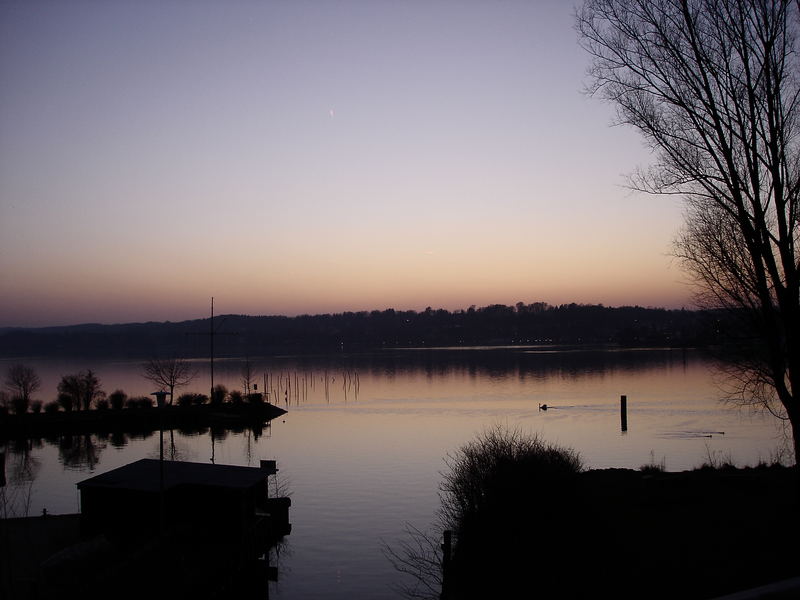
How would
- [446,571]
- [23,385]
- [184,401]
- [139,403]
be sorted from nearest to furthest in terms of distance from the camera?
[446,571] < [139,403] < [184,401] < [23,385]

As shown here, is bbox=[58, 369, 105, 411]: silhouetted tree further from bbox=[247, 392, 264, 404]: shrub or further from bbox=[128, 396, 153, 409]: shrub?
bbox=[247, 392, 264, 404]: shrub

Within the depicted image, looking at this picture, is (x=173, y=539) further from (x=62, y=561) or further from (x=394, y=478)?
(x=394, y=478)

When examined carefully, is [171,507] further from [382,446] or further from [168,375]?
[168,375]

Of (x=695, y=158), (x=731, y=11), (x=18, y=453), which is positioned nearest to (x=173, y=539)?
(x=695, y=158)

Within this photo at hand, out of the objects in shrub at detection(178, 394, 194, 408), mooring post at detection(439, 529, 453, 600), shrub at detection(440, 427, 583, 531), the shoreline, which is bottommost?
the shoreline

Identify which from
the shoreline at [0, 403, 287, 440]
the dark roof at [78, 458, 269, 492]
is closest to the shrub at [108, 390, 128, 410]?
the shoreline at [0, 403, 287, 440]

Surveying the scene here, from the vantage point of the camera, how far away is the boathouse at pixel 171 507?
2022cm

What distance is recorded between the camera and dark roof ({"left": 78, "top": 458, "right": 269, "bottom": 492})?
810 inches

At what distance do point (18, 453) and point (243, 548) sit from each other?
39.5 metres

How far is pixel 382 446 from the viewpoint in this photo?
45.2 metres

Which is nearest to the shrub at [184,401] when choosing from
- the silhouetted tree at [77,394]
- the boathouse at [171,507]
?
the silhouetted tree at [77,394]

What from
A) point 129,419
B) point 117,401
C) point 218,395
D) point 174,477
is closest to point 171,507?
point 174,477

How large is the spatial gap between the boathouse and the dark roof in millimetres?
30

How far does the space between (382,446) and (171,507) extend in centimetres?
2525
